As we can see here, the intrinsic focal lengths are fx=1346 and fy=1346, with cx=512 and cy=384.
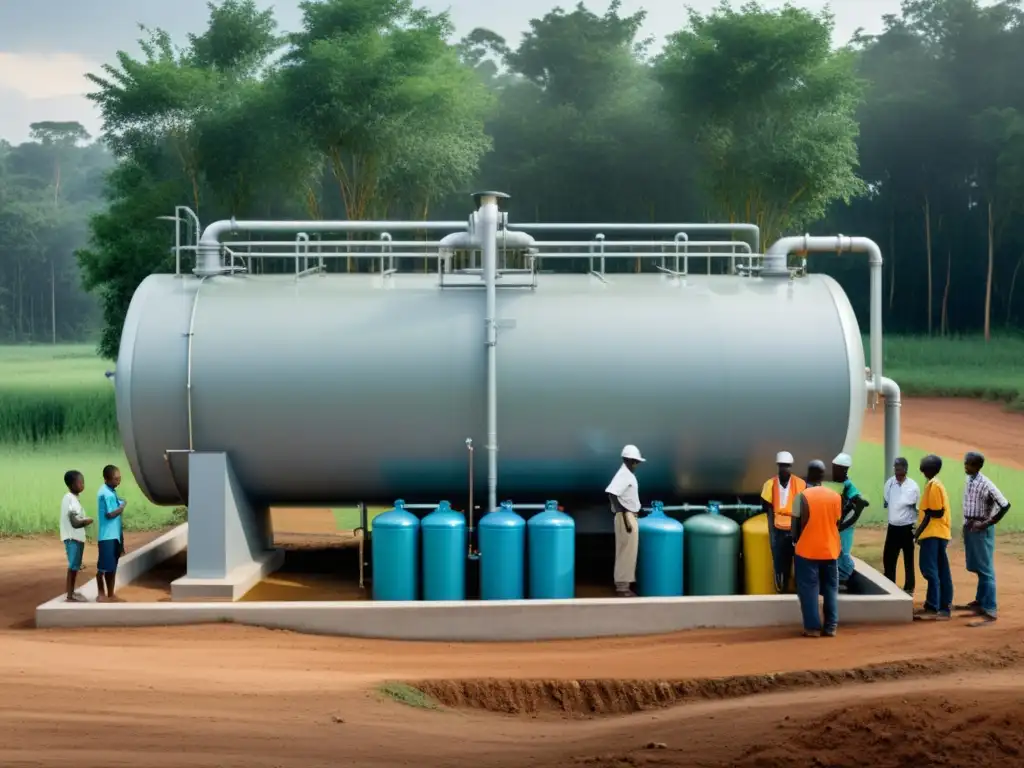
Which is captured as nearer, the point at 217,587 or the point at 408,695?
the point at 408,695

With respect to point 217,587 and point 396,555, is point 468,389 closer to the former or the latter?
point 396,555

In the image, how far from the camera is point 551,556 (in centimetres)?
1386

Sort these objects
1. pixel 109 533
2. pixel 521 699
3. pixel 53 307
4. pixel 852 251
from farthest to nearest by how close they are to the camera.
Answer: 1. pixel 53 307
2. pixel 852 251
3. pixel 109 533
4. pixel 521 699

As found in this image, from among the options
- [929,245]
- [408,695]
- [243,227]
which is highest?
[929,245]

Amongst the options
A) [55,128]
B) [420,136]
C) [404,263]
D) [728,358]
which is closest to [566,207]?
[420,136]

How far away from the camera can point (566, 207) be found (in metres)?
54.4

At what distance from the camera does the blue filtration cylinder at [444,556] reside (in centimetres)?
1384

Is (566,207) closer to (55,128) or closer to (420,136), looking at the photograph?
(420,136)

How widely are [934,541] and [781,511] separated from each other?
5.01 ft

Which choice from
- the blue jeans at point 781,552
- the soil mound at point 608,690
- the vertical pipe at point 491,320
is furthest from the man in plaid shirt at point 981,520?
the vertical pipe at point 491,320

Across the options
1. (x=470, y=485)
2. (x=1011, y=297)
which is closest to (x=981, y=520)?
(x=470, y=485)

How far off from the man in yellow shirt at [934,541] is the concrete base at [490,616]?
436mm

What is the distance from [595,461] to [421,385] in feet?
6.58

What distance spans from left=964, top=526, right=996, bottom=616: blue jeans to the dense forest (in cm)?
2860
